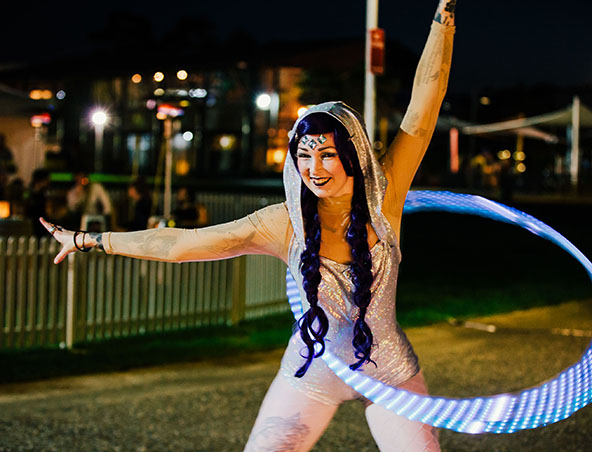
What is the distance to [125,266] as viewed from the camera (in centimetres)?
916

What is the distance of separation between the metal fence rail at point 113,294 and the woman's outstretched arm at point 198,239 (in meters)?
5.51

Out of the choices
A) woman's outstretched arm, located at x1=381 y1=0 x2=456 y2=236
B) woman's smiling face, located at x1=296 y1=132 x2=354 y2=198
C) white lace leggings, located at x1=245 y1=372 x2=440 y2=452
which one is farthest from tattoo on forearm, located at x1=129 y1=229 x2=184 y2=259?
woman's outstretched arm, located at x1=381 y1=0 x2=456 y2=236

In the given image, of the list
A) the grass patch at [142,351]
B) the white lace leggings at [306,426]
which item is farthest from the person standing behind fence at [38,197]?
the white lace leggings at [306,426]

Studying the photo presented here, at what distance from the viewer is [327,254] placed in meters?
3.03

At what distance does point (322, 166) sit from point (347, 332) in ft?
2.10

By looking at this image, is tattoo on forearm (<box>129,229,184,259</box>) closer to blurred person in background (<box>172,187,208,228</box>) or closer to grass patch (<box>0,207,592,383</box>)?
grass patch (<box>0,207,592,383</box>)

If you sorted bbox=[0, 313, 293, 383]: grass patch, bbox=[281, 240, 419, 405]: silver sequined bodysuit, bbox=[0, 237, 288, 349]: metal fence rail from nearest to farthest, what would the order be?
bbox=[281, 240, 419, 405]: silver sequined bodysuit < bbox=[0, 313, 293, 383]: grass patch < bbox=[0, 237, 288, 349]: metal fence rail

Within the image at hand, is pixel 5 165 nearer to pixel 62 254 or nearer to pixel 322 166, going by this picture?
pixel 62 254

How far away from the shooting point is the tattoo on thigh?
3002 mm

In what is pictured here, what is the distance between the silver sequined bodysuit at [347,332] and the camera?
300 centimetres

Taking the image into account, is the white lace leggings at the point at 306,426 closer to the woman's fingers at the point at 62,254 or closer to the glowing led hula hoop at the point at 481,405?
the glowing led hula hoop at the point at 481,405

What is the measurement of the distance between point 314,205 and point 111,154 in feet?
162

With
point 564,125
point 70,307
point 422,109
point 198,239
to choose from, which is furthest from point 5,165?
point 564,125

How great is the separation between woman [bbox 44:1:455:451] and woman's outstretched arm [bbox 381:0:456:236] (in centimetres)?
1
